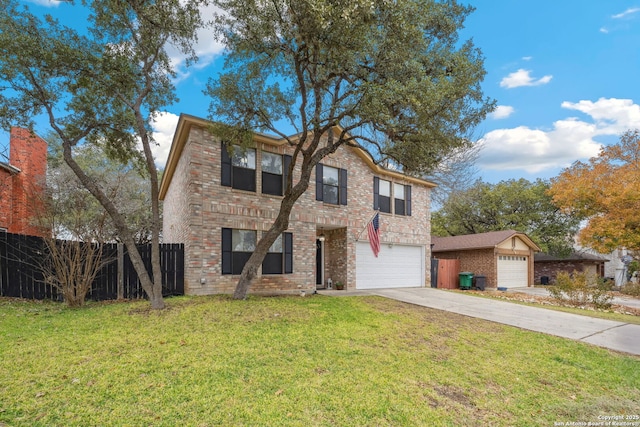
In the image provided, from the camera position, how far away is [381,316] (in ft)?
25.9

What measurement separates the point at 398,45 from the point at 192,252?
7956 millimetres

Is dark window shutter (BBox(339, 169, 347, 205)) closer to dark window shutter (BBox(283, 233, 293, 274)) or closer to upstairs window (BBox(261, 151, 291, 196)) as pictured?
upstairs window (BBox(261, 151, 291, 196))

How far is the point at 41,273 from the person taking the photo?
8.80 metres

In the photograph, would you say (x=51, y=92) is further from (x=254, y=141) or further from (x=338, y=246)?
(x=338, y=246)

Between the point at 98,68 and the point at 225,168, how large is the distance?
162 inches

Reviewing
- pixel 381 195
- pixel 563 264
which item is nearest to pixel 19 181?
pixel 381 195

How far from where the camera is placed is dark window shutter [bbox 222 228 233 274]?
10.3 metres

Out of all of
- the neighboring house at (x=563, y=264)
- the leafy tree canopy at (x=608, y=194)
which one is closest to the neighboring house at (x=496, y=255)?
the leafy tree canopy at (x=608, y=194)

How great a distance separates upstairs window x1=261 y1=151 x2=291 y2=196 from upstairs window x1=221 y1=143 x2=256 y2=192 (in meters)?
0.41

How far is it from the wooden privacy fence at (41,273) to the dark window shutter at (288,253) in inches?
145

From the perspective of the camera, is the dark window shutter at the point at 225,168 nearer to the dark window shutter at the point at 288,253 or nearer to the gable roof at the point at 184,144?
the gable roof at the point at 184,144

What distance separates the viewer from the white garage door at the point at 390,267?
1401 centimetres

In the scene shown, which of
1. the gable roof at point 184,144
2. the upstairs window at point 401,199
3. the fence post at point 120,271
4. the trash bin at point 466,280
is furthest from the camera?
the trash bin at point 466,280

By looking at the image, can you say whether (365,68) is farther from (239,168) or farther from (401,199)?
(401,199)
